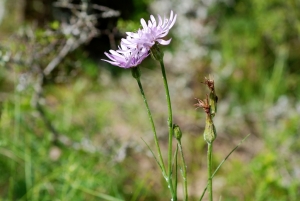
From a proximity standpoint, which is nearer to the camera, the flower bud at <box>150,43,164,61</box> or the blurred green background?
the flower bud at <box>150,43,164,61</box>

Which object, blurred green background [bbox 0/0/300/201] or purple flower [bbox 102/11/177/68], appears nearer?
purple flower [bbox 102/11/177/68]

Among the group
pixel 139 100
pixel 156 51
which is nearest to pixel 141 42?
pixel 156 51

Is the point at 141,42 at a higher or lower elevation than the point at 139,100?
lower

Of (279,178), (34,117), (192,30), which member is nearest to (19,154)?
(34,117)

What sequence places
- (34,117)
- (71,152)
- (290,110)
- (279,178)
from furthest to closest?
(290,110) < (34,117) < (71,152) < (279,178)

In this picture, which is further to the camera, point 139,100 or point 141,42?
point 139,100

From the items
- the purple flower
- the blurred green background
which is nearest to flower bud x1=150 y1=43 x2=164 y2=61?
the purple flower

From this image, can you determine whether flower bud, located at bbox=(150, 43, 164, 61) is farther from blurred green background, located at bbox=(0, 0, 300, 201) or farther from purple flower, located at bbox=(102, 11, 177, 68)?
blurred green background, located at bbox=(0, 0, 300, 201)

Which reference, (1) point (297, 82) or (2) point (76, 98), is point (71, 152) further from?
(1) point (297, 82)

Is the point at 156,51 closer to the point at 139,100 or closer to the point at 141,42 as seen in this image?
the point at 141,42
